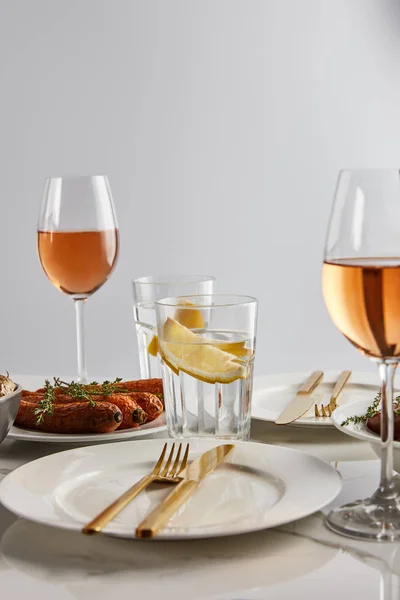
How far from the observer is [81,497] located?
0.83m

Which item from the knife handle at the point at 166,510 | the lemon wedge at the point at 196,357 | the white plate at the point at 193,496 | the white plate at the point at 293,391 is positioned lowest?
the white plate at the point at 293,391

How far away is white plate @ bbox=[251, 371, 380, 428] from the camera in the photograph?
1.19m

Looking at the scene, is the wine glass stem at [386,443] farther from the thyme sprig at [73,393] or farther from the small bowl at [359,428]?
the thyme sprig at [73,393]

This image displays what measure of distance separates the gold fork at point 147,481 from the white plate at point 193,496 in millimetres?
11

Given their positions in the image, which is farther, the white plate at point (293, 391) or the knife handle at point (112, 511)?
the white plate at point (293, 391)

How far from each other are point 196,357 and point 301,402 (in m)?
0.20

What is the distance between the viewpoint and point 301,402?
1.17m

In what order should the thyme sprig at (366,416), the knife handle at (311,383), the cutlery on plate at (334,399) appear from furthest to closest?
the knife handle at (311,383), the cutlery on plate at (334,399), the thyme sprig at (366,416)

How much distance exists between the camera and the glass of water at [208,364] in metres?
1.04

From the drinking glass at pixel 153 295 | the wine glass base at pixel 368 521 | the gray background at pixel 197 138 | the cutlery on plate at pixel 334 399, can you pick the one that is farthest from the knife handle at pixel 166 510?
the gray background at pixel 197 138

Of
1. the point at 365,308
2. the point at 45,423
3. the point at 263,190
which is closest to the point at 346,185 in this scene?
the point at 365,308

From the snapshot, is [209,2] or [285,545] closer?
[285,545]

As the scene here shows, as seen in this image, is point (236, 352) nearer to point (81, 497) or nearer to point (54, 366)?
point (81, 497)

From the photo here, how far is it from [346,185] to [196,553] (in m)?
0.35
